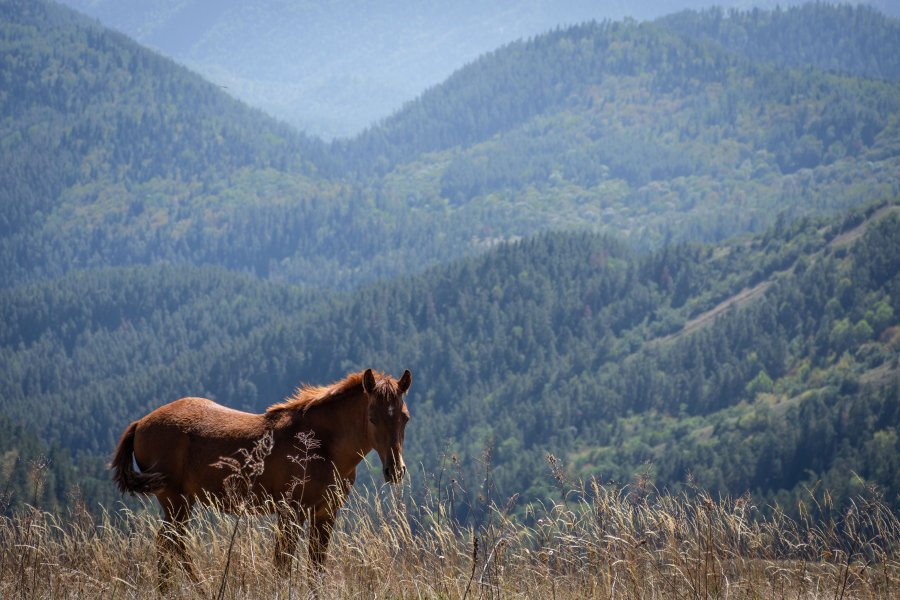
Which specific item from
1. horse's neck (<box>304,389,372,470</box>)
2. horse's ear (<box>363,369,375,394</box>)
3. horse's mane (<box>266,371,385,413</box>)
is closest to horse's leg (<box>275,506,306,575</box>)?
horse's neck (<box>304,389,372,470</box>)

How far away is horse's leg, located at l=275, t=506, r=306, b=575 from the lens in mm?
8969

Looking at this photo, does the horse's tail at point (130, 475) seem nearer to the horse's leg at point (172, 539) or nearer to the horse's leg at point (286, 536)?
the horse's leg at point (172, 539)

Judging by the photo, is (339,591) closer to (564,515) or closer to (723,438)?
(564,515)

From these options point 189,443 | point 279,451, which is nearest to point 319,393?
point 279,451

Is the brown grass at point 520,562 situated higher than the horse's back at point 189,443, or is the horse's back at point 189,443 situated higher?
the horse's back at point 189,443

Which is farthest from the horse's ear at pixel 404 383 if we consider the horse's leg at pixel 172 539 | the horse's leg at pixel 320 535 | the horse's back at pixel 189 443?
the horse's leg at pixel 172 539

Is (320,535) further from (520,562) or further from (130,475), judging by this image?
(130,475)

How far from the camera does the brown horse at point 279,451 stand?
9.41m

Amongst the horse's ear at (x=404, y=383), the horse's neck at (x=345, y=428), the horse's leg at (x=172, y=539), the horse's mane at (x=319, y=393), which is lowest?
the horse's leg at (x=172, y=539)

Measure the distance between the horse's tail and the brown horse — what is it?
0.01 m

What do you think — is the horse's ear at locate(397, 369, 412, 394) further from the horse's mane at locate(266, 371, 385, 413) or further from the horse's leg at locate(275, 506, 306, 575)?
the horse's leg at locate(275, 506, 306, 575)

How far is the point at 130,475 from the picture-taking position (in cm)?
980

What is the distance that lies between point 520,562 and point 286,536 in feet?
7.41

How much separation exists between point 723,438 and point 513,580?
18012 cm
